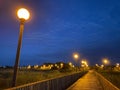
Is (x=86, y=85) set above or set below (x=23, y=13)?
below

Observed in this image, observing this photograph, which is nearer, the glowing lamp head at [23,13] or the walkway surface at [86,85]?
the glowing lamp head at [23,13]

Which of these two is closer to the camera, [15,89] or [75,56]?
[15,89]

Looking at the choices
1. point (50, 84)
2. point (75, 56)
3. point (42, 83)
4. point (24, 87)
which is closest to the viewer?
point (24, 87)

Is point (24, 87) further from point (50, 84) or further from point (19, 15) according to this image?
point (50, 84)

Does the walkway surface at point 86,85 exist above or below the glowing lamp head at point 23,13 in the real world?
below

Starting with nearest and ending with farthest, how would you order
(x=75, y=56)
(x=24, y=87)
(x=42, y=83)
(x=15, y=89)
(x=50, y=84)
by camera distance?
(x=15, y=89) < (x=24, y=87) < (x=42, y=83) < (x=50, y=84) < (x=75, y=56)

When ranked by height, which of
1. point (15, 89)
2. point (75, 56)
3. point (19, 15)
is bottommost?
point (15, 89)

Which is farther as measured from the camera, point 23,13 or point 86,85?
point 86,85

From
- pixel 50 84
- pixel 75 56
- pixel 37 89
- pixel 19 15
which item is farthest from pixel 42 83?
pixel 75 56

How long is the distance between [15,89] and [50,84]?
6616 mm

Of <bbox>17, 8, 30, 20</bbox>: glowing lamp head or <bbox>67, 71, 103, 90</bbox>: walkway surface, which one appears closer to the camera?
<bbox>17, 8, 30, 20</bbox>: glowing lamp head

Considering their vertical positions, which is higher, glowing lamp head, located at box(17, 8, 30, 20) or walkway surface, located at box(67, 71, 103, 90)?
glowing lamp head, located at box(17, 8, 30, 20)

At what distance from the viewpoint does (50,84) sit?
15.6m

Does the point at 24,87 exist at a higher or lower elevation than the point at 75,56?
lower
